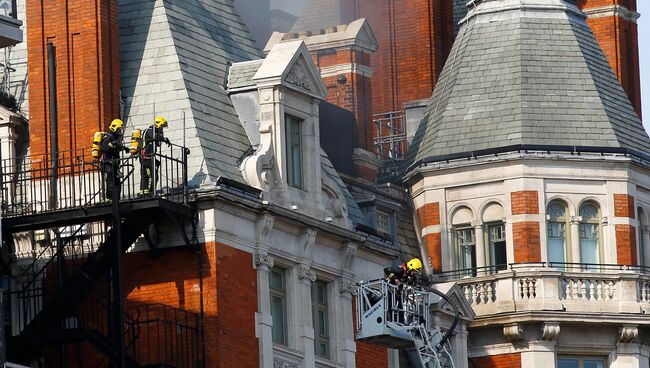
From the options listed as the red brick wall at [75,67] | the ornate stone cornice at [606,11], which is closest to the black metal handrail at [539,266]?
the ornate stone cornice at [606,11]

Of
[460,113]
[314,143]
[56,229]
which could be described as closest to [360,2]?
[460,113]

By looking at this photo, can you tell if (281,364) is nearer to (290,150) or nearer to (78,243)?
(290,150)

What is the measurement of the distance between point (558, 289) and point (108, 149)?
16.5 metres

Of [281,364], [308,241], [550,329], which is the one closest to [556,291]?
[550,329]

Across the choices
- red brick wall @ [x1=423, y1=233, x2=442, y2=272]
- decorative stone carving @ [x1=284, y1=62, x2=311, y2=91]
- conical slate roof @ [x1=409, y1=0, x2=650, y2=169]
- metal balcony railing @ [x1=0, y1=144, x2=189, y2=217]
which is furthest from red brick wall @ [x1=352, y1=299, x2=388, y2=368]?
conical slate roof @ [x1=409, y1=0, x2=650, y2=169]

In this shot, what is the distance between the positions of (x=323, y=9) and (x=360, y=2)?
4.07m

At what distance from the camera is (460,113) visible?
247ft

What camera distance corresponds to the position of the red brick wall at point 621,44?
8206 cm

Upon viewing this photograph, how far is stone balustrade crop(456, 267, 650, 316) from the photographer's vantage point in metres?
72.5

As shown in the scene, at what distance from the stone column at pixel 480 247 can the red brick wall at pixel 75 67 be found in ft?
44.9

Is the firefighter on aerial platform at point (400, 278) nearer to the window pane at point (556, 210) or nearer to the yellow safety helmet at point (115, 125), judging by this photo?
the yellow safety helmet at point (115, 125)

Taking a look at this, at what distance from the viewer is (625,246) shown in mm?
73500

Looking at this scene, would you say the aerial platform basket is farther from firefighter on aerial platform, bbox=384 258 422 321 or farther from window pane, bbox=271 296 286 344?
window pane, bbox=271 296 286 344

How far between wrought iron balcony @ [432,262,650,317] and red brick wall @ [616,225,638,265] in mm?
250
